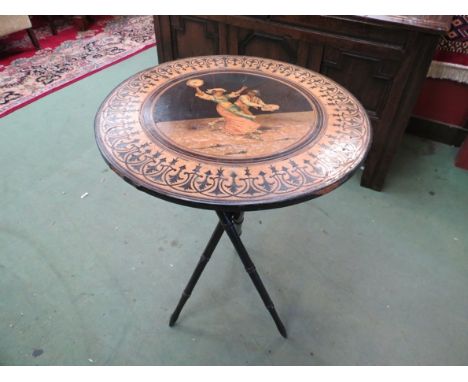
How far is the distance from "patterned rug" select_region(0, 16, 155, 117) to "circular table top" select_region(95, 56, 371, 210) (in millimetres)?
1984

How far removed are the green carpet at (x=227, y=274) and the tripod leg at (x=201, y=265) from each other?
0.08 m

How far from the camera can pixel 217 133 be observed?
104cm

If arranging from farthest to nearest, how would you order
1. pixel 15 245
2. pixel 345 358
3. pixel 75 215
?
pixel 75 215, pixel 15 245, pixel 345 358

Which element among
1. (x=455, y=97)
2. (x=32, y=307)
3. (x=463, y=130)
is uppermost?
(x=455, y=97)

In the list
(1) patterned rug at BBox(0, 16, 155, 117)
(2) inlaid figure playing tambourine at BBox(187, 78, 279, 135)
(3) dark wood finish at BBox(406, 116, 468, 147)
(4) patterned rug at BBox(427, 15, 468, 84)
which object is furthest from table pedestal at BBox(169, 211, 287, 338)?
(1) patterned rug at BBox(0, 16, 155, 117)

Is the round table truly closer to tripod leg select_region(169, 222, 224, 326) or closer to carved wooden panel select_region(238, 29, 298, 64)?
tripod leg select_region(169, 222, 224, 326)

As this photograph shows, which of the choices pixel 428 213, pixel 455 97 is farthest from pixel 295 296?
pixel 455 97

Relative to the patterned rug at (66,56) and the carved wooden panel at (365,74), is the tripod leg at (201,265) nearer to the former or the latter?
the carved wooden panel at (365,74)

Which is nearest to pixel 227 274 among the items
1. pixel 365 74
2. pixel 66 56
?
pixel 365 74

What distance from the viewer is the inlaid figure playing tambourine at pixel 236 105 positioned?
108 cm

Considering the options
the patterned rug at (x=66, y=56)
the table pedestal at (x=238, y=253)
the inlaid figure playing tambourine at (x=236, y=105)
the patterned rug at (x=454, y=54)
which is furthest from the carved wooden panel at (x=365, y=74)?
the patterned rug at (x=66, y=56)

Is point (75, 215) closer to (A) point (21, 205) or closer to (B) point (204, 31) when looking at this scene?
(A) point (21, 205)

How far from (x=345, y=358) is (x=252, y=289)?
0.45 meters

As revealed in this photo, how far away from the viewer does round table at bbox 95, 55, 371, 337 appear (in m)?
0.86
